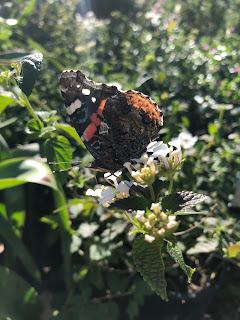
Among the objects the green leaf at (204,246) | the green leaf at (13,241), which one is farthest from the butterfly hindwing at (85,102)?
the green leaf at (13,241)

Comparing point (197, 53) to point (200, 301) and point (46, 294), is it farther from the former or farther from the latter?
point (46, 294)

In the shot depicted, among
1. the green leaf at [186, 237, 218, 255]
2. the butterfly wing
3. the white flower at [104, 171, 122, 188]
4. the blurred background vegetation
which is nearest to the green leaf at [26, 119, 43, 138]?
the blurred background vegetation

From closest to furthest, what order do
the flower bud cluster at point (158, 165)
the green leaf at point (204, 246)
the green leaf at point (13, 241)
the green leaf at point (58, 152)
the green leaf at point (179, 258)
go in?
1. the green leaf at point (179, 258)
2. the flower bud cluster at point (158, 165)
3. the green leaf at point (58, 152)
4. the green leaf at point (204, 246)
5. the green leaf at point (13, 241)

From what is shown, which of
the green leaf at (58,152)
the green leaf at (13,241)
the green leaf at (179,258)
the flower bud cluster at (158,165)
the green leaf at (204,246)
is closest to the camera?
the green leaf at (179,258)

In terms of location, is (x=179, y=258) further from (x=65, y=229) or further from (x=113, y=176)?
(x=65, y=229)

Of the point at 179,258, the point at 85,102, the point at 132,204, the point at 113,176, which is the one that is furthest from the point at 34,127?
the point at 179,258

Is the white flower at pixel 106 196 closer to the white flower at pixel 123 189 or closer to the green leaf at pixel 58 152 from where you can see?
the white flower at pixel 123 189

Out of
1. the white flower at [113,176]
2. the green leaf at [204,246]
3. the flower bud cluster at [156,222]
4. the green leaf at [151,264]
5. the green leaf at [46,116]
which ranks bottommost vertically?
the green leaf at [204,246]

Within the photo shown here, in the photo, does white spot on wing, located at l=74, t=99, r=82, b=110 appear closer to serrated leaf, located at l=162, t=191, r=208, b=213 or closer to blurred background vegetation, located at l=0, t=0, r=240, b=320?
blurred background vegetation, located at l=0, t=0, r=240, b=320
